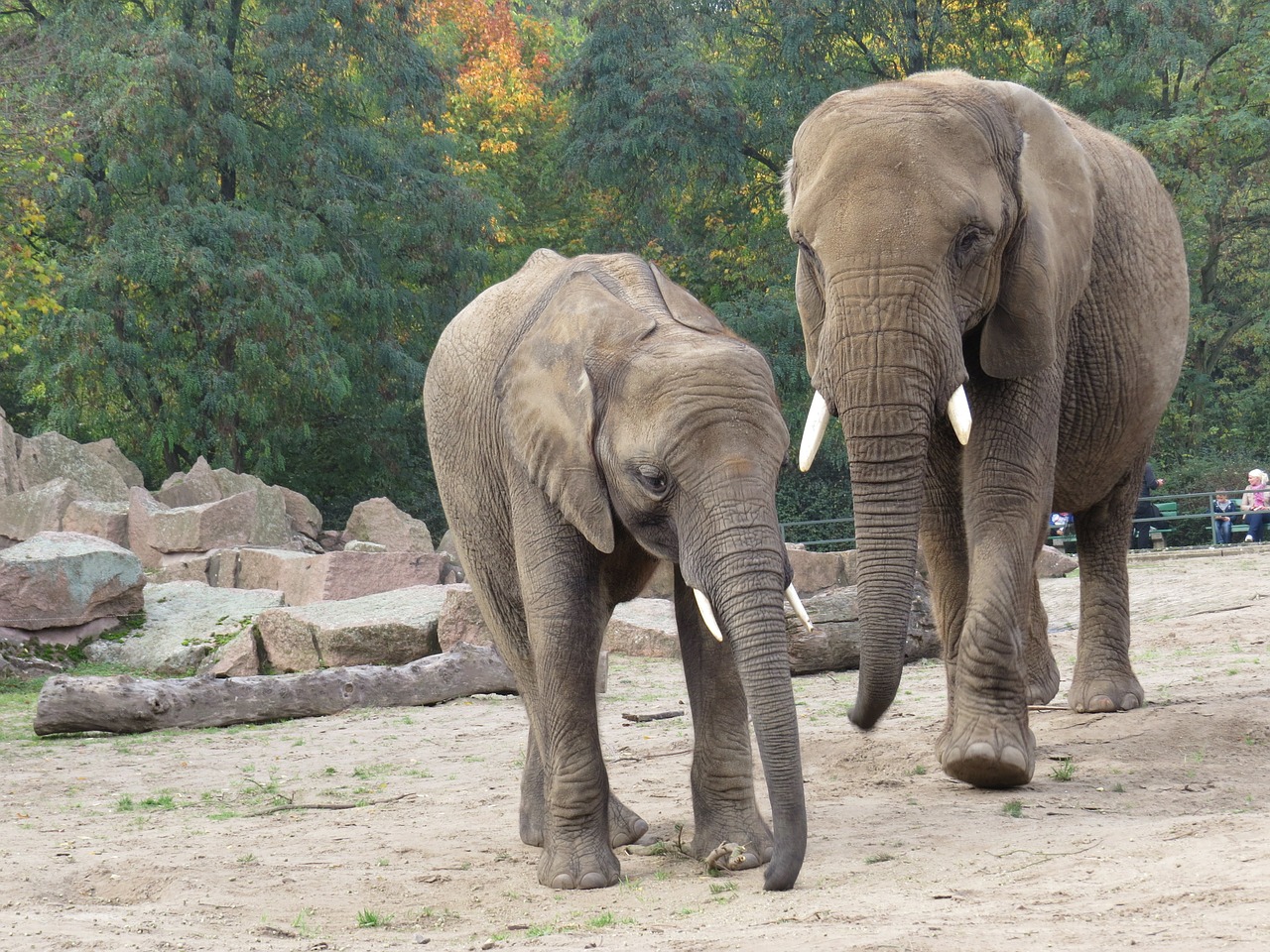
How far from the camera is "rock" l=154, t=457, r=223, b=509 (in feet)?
77.0

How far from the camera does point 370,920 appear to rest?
5.50 m

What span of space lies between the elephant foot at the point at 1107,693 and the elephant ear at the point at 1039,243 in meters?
2.49

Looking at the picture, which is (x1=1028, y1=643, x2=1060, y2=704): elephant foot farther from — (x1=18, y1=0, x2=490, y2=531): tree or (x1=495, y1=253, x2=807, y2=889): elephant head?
(x1=18, y1=0, x2=490, y2=531): tree

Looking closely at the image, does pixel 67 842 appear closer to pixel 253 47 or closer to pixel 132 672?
pixel 132 672

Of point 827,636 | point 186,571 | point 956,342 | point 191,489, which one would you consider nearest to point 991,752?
point 956,342

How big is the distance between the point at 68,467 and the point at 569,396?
19.4m

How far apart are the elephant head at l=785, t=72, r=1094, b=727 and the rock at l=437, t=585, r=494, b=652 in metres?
6.58

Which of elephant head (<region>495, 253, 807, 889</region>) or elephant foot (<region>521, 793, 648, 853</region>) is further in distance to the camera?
elephant foot (<region>521, 793, 648, 853</region>)

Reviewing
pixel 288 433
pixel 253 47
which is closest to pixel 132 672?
pixel 288 433

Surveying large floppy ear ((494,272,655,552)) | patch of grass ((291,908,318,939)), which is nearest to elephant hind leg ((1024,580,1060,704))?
large floppy ear ((494,272,655,552))

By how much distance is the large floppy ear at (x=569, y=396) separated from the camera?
18.9 feet

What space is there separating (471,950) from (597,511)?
5.03 feet

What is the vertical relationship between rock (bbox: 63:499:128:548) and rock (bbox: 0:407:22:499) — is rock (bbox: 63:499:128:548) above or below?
below

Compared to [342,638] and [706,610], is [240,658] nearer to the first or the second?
[342,638]
